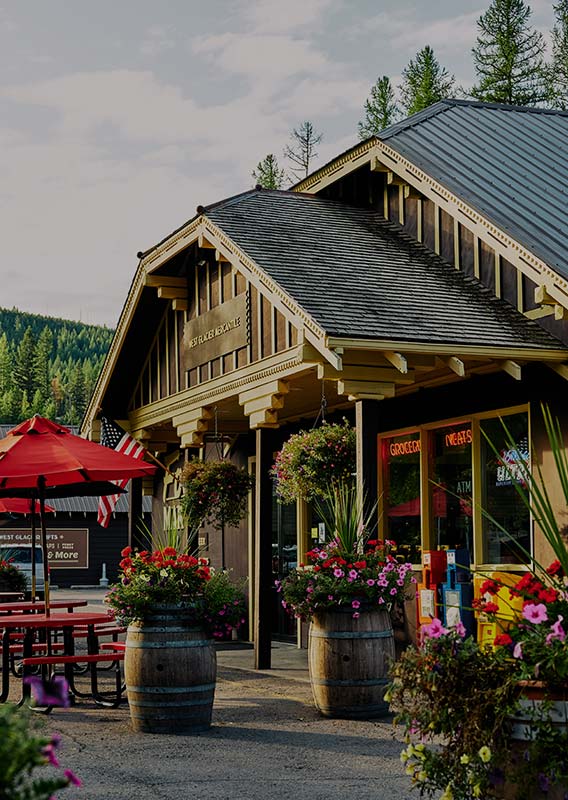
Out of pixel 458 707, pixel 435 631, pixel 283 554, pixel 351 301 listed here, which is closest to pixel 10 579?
Answer: pixel 283 554

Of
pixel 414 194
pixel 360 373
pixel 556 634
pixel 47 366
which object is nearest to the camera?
pixel 556 634

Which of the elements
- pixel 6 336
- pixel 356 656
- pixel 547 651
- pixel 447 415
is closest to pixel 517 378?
pixel 447 415

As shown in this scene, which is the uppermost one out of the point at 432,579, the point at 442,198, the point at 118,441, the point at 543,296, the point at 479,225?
the point at 442,198

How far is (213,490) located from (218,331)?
1922 millimetres

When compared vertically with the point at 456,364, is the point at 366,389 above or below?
below

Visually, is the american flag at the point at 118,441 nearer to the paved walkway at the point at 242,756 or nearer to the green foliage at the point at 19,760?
the paved walkway at the point at 242,756

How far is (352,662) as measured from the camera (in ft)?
30.1

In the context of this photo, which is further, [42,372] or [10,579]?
[42,372]

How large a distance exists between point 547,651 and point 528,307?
6.68 meters

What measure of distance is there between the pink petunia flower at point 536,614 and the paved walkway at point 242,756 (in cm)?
153

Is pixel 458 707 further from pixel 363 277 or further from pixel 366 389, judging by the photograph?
pixel 363 277

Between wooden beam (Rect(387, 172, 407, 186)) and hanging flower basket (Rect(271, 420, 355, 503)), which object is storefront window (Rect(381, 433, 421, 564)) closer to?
hanging flower basket (Rect(271, 420, 355, 503))

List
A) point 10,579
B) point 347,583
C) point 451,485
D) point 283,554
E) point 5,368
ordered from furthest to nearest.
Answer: point 5,368 → point 10,579 → point 283,554 → point 451,485 → point 347,583

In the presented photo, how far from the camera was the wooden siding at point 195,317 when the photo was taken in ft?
39.6
